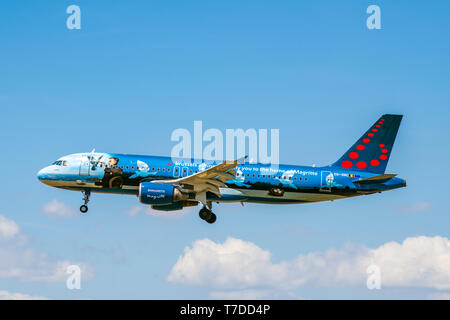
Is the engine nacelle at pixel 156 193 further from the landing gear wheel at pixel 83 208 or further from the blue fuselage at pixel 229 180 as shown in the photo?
the landing gear wheel at pixel 83 208

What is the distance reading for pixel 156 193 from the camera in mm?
58625

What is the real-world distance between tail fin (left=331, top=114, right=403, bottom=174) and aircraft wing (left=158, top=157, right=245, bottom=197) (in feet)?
33.1

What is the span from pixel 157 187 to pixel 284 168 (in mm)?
10442

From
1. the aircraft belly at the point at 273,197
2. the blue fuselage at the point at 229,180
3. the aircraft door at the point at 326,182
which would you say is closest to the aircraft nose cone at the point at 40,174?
the blue fuselage at the point at 229,180

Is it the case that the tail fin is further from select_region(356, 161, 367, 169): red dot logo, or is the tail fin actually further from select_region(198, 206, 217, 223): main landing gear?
select_region(198, 206, 217, 223): main landing gear

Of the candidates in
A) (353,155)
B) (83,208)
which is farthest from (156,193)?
(353,155)

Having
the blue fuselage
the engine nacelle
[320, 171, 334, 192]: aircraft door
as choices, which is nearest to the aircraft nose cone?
the blue fuselage

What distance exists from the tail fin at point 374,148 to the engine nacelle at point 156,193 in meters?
14.0

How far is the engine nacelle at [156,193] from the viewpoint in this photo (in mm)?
58531

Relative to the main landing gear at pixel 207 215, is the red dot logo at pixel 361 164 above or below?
above

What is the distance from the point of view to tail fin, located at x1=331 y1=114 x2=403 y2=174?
209 feet

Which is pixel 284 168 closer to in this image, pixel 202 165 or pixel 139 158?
pixel 202 165

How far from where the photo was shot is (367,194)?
62000mm
